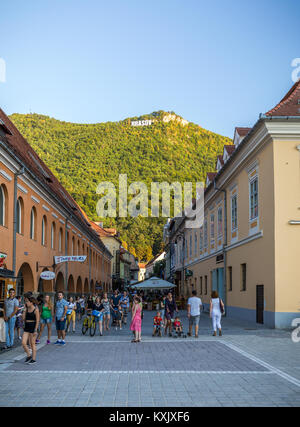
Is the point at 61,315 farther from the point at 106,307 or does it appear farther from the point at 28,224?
the point at 28,224

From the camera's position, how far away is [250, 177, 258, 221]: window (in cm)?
2147

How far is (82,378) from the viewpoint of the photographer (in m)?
9.23

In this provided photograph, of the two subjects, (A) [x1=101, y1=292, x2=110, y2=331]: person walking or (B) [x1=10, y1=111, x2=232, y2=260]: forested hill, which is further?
(B) [x1=10, y1=111, x2=232, y2=260]: forested hill

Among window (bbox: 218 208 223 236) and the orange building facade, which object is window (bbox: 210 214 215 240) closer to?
window (bbox: 218 208 223 236)

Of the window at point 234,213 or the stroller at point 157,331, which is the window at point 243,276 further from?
the stroller at point 157,331

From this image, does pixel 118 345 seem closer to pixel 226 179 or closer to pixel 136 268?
pixel 226 179

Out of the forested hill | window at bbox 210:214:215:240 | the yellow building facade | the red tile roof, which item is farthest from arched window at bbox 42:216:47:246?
the forested hill

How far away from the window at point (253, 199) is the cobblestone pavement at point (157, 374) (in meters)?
6.98

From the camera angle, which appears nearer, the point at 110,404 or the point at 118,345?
the point at 110,404

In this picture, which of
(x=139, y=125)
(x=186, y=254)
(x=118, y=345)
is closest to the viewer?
Result: (x=118, y=345)

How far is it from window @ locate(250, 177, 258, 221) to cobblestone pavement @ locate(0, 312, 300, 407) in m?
6.98

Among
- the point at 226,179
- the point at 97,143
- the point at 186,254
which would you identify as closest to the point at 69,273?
the point at 226,179

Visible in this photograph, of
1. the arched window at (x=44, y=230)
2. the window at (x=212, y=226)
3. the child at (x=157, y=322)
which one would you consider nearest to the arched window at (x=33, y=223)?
the arched window at (x=44, y=230)
